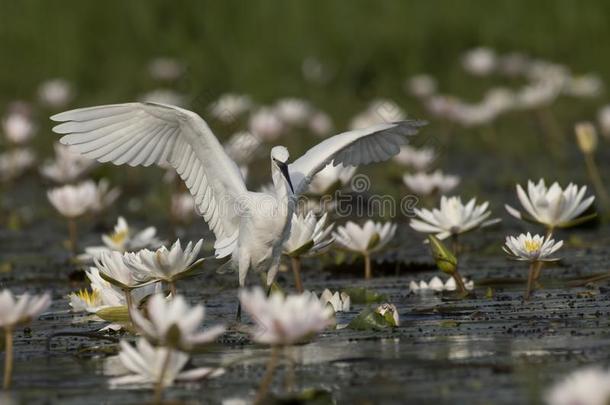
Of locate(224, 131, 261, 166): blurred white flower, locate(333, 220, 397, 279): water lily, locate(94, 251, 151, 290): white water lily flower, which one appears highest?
locate(224, 131, 261, 166): blurred white flower

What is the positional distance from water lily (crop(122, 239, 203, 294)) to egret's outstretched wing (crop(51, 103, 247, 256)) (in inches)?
38.2

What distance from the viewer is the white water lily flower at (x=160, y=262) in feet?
17.4

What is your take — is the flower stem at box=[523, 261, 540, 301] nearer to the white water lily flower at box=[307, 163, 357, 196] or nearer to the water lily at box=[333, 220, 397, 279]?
the water lily at box=[333, 220, 397, 279]

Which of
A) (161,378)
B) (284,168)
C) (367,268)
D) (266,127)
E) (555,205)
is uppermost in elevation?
(266,127)

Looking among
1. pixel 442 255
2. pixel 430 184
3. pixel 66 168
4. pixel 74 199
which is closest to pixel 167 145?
pixel 442 255

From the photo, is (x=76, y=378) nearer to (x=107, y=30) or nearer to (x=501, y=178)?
(x=501, y=178)

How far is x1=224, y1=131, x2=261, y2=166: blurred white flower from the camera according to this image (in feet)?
32.3

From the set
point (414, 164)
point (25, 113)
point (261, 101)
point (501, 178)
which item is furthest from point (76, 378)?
point (261, 101)

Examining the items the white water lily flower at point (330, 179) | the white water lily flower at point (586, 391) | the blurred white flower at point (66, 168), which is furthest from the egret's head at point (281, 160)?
the blurred white flower at point (66, 168)

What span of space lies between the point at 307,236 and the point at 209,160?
656mm

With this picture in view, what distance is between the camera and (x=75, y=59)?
55.1ft

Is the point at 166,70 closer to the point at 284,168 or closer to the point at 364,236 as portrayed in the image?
the point at 364,236

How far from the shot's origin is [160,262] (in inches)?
209

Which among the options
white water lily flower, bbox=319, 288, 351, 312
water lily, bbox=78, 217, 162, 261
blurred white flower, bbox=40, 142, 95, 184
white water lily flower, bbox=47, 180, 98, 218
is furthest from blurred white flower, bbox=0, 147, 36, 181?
white water lily flower, bbox=319, 288, 351, 312
